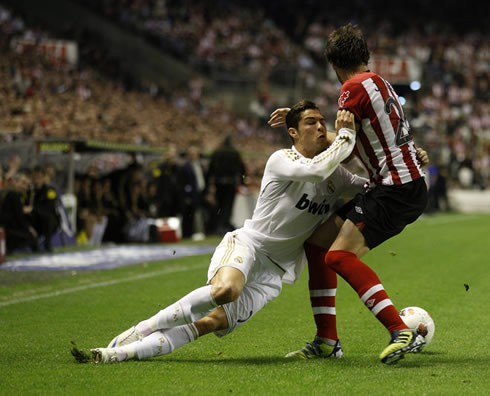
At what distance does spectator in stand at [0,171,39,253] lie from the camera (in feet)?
41.1

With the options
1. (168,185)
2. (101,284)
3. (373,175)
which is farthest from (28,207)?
(373,175)

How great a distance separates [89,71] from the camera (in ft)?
86.6

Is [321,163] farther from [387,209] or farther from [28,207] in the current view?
[28,207]

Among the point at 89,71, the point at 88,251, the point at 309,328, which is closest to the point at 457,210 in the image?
the point at 89,71

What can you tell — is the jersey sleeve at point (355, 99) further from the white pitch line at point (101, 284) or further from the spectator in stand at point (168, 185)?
the spectator in stand at point (168, 185)

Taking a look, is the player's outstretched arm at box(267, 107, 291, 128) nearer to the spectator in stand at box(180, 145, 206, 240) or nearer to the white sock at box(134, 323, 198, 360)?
the white sock at box(134, 323, 198, 360)

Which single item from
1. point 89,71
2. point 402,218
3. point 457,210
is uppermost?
point 89,71

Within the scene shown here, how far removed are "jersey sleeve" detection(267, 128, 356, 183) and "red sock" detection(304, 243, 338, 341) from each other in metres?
0.67

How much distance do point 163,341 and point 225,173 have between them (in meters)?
11.6

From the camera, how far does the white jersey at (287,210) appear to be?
558 cm

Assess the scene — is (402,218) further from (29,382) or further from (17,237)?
(17,237)

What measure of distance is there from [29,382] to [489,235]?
14.3 meters

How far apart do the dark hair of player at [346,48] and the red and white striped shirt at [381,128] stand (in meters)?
0.12

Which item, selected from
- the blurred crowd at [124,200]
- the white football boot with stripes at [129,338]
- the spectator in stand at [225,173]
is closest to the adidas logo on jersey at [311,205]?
the white football boot with stripes at [129,338]
